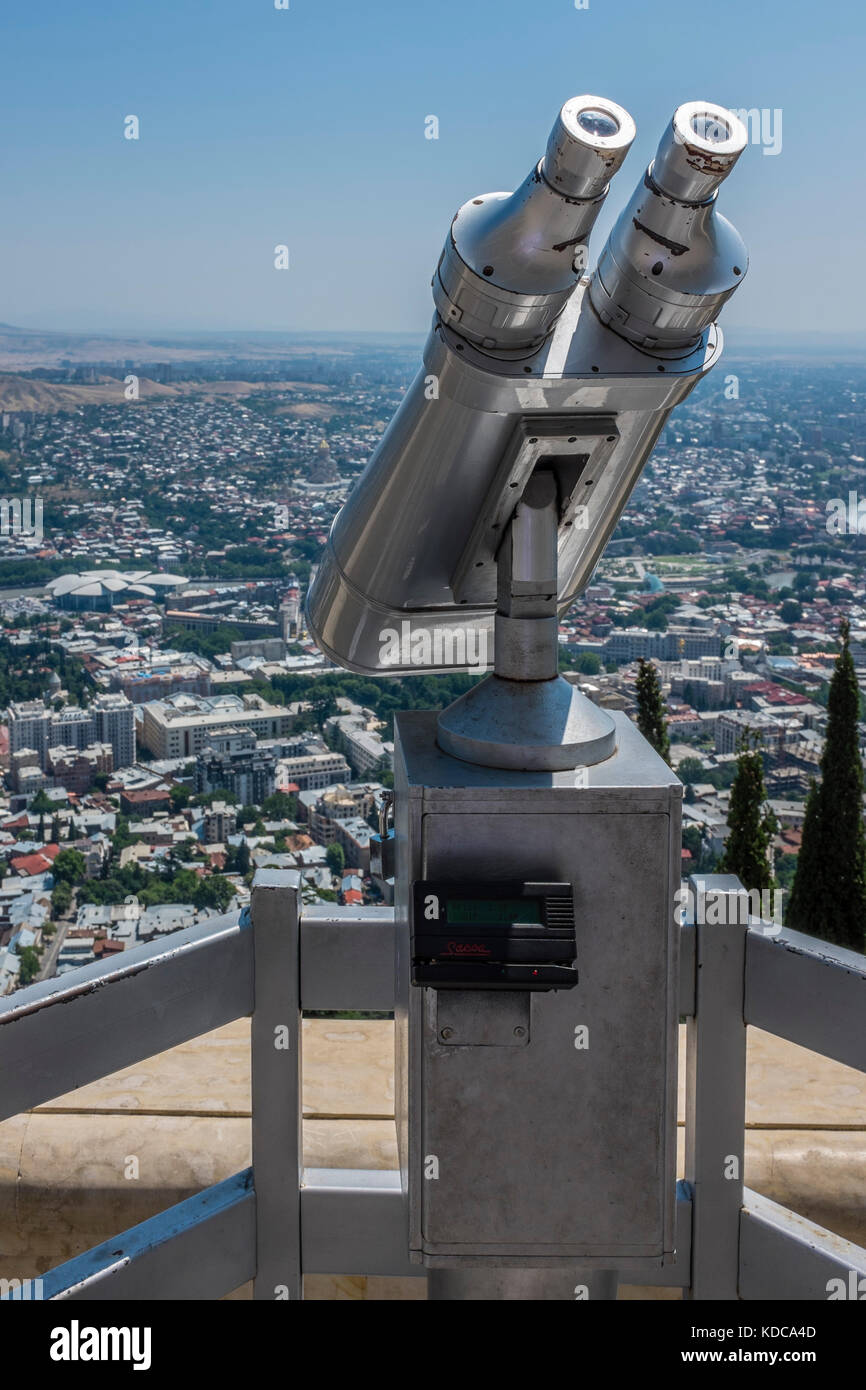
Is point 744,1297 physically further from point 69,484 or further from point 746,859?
point 69,484

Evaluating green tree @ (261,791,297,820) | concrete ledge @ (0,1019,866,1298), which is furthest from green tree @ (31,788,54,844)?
concrete ledge @ (0,1019,866,1298)

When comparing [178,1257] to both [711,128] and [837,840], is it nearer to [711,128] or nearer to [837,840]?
[711,128]

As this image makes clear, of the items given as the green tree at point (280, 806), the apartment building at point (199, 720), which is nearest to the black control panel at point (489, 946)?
the green tree at point (280, 806)

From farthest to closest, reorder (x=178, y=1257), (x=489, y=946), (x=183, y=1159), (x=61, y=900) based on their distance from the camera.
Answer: (x=61, y=900), (x=183, y=1159), (x=178, y=1257), (x=489, y=946)

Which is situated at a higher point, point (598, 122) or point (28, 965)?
point (598, 122)

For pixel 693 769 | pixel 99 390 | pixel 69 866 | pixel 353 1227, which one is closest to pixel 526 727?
pixel 353 1227
